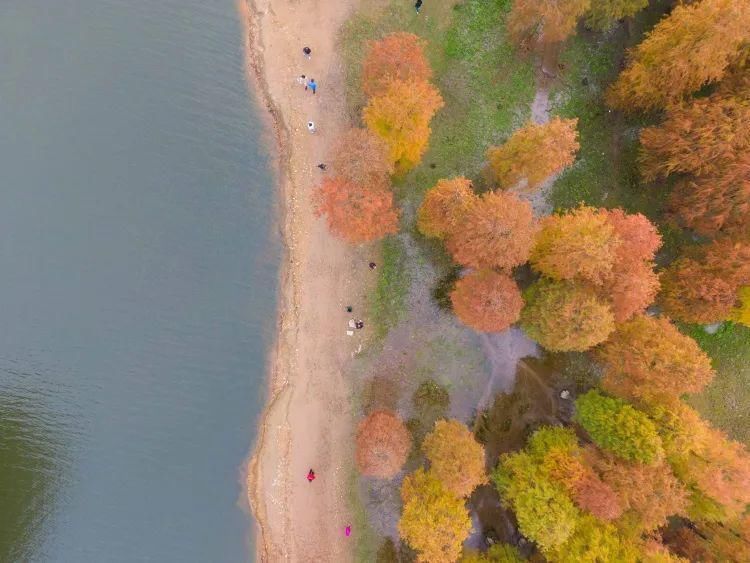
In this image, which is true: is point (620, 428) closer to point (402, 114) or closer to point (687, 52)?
point (687, 52)

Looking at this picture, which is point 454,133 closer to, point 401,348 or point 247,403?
point 401,348

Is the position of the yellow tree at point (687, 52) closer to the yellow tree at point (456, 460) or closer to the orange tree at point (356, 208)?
the orange tree at point (356, 208)

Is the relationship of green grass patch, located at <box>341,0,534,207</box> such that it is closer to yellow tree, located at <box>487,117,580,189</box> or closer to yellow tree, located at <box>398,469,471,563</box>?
yellow tree, located at <box>487,117,580,189</box>

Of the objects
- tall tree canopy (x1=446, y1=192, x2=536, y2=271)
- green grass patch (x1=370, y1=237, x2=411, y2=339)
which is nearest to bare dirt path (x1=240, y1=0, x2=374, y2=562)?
green grass patch (x1=370, y1=237, x2=411, y2=339)

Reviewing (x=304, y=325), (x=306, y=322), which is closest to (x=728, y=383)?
(x=306, y=322)

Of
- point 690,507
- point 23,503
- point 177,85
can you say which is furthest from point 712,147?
point 23,503

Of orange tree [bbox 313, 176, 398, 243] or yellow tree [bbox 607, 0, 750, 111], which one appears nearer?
yellow tree [bbox 607, 0, 750, 111]

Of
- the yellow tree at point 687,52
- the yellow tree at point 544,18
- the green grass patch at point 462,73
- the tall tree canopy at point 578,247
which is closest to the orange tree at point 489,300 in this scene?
the tall tree canopy at point 578,247
